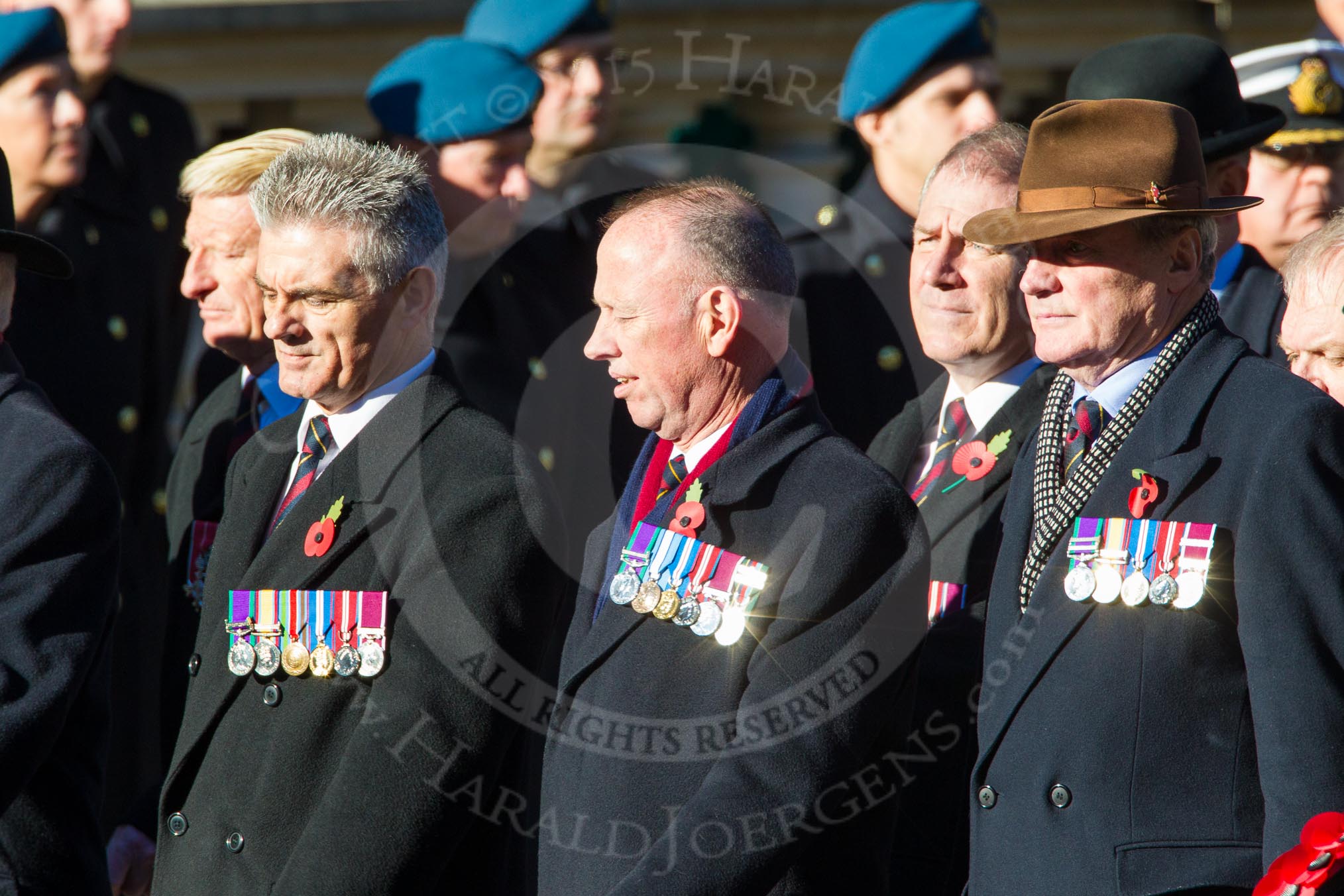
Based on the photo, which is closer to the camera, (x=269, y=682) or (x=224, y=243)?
(x=269, y=682)

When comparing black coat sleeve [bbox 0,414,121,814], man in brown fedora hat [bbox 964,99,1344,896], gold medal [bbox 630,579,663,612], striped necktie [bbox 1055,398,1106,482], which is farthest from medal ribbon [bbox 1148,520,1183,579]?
black coat sleeve [bbox 0,414,121,814]

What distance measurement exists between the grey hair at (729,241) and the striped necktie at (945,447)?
595mm

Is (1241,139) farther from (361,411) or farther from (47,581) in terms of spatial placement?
(47,581)

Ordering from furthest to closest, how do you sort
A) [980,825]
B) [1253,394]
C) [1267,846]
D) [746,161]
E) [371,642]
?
[746,161]
[371,642]
[980,825]
[1253,394]
[1267,846]

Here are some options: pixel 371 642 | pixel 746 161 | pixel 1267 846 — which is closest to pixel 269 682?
pixel 371 642

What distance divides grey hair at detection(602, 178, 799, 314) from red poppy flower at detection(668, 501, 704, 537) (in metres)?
0.41

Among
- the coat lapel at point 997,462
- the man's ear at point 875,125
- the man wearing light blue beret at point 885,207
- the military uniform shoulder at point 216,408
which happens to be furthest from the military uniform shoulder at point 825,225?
the military uniform shoulder at point 216,408

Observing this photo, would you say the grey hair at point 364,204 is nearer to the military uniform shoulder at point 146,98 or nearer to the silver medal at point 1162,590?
the silver medal at point 1162,590

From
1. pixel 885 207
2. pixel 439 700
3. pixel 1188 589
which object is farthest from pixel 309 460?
pixel 885 207

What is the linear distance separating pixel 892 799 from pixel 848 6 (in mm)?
4680

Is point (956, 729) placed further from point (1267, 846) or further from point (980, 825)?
point (1267, 846)

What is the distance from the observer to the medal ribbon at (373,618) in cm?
331

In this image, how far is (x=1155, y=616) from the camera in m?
2.88

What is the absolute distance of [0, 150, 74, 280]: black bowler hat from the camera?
3.62m
